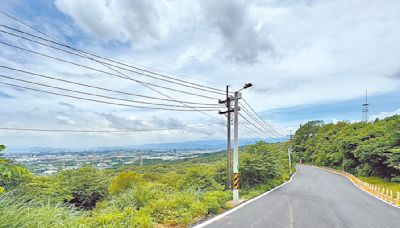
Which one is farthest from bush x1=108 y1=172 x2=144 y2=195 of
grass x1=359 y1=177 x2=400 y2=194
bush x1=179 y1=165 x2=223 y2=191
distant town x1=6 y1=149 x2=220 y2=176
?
grass x1=359 y1=177 x2=400 y2=194

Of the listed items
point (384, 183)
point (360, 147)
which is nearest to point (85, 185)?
point (384, 183)

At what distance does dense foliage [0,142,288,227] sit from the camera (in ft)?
15.0

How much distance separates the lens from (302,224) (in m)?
8.22

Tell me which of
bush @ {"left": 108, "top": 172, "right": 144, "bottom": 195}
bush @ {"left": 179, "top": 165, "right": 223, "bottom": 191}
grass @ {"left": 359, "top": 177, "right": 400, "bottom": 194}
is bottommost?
grass @ {"left": 359, "top": 177, "right": 400, "bottom": 194}

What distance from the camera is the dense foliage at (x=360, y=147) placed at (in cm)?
3170

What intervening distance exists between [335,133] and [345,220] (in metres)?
74.5

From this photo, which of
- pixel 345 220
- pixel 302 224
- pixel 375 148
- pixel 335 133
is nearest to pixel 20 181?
pixel 302 224

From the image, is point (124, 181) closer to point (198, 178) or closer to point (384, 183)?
point (198, 178)

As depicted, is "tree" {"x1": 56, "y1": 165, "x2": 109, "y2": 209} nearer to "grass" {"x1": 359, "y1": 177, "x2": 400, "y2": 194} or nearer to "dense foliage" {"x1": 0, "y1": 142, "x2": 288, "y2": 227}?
"dense foliage" {"x1": 0, "y1": 142, "x2": 288, "y2": 227}

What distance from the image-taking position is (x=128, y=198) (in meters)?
9.02

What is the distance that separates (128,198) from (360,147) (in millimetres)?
40961

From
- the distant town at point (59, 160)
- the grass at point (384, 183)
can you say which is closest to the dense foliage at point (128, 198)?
the distant town at point (59, 160)

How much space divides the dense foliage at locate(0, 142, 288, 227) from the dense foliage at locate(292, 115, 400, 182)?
1686cm

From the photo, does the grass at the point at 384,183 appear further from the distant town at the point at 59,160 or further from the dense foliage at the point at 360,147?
the distant town at the point at 59,160
